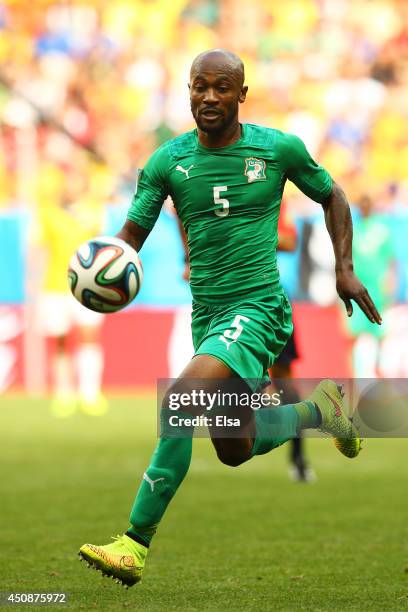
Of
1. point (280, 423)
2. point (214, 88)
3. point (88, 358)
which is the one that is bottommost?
point (280, 423)

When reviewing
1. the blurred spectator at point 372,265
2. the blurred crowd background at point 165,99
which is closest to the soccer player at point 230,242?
A: the blurred spectator at point 372,265

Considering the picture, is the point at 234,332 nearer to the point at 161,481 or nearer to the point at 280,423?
the point at 280,423

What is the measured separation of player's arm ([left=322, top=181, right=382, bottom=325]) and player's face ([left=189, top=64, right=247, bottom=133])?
0.68m

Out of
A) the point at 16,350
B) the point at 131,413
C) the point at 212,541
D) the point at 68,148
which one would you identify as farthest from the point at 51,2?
the point at 212,541

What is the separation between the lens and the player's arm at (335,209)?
495cm

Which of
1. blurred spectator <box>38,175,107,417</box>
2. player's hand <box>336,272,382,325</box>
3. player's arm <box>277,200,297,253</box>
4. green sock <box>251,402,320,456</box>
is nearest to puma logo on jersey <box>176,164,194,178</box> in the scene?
player's hand <box>336,272,382,325</box>

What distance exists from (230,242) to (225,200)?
180mm

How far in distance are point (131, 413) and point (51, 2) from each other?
960cm

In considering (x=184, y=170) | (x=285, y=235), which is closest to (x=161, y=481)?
(x=184, y=170)

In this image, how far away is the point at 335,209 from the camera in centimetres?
516

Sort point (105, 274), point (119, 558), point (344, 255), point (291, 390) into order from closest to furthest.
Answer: point (119, 558)
point (105, 274)
point (344, 255)
point (291, 390)

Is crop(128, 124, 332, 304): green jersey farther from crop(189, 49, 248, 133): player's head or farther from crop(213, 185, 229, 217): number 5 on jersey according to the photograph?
crop(189, 49, 248, 133): player's head

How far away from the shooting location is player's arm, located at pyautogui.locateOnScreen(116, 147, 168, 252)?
4.98 metres

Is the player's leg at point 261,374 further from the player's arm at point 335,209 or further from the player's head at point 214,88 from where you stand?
the player's head at point 214,88
